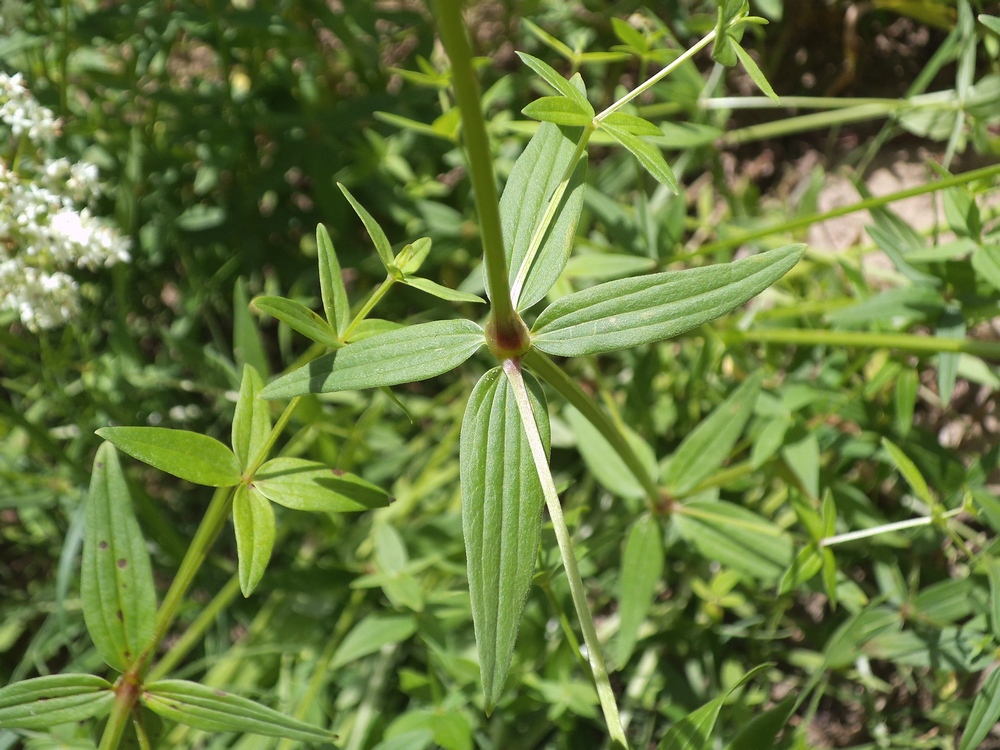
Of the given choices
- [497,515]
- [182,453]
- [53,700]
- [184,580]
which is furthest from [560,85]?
[53,700]

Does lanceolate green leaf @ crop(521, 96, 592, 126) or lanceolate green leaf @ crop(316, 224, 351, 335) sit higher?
lanceolate green leaf @ crop(521, 96, 592, 126)

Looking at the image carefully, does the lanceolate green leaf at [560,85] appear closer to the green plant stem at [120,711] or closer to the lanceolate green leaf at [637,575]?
the lanceolate green leaf at [637,575]

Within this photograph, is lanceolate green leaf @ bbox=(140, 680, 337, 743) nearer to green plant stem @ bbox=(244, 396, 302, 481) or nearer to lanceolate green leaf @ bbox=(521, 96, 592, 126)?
green plant stem @ bbox=(244, 396, 302, 481)

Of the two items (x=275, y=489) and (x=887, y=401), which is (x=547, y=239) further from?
(x=887, y=401)

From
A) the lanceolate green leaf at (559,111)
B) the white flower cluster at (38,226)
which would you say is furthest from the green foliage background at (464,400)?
the lanceolate green leaf at (559,111)

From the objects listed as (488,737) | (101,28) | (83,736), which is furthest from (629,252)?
(83,736)

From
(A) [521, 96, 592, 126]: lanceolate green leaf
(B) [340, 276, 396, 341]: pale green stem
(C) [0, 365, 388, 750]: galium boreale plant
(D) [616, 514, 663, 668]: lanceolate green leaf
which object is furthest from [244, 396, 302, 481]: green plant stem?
(D) [616, 514, 663, 668]: lanceolate green leaf

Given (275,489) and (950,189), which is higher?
(950,189)
